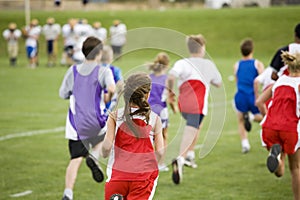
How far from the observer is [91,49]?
24.3 feet

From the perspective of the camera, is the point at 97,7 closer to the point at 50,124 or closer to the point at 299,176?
the point at 50,124

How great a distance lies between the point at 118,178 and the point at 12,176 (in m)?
4.27

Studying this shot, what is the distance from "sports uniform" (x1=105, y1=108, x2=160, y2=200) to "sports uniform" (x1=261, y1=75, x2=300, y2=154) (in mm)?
2092

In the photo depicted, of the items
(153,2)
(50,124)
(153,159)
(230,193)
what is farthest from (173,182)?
(153,2)

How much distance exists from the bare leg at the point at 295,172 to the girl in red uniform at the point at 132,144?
218 centimetres

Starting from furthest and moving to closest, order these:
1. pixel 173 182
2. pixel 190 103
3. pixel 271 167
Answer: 1. pixel 190 103
2. pixel 173 182
3. pixel 271 167

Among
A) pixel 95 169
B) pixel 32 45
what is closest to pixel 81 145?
pixel 95 169

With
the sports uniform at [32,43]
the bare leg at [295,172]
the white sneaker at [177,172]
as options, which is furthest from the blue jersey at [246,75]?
the sports uniform at [32,43]

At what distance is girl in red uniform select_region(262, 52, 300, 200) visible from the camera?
22.4 feet

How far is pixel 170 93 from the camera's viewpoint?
364 inches

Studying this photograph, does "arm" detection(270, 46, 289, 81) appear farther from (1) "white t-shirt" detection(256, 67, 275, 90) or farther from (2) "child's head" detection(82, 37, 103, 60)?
(2) "child's head" detection(82, 37, 103, 60)

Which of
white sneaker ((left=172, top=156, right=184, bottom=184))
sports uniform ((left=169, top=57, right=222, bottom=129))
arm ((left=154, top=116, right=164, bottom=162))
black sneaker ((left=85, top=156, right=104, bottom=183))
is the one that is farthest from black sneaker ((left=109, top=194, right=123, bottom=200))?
Result: sports uniform ((left=169, top=57, right=222, bottom=129))

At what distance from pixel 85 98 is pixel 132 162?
220cm

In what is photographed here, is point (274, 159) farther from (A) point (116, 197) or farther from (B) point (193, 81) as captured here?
(B) point (193, 81)
